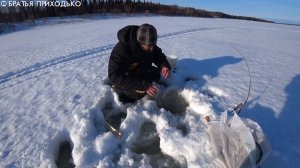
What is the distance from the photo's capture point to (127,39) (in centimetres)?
399

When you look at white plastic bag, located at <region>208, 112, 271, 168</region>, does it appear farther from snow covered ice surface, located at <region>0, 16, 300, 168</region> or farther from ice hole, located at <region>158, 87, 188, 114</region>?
ice hole, located at <region>158, 87, 188, 114</region>

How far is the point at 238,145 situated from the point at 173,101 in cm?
196

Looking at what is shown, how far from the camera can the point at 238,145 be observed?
263 cm

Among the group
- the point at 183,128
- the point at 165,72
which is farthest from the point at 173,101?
the point at 183,128

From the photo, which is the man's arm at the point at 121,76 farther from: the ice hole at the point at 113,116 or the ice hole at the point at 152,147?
the ice hole at the point at 152,147

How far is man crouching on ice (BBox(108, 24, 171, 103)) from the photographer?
3807mm

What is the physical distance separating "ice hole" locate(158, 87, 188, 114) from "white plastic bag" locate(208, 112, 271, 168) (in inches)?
52.2

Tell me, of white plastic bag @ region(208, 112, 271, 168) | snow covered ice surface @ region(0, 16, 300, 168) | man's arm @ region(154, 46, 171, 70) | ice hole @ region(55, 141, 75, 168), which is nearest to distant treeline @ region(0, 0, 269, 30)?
snow covered ice surface @ region(0, 16, 300, 168)

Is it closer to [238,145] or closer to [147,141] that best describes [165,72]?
[147,141]

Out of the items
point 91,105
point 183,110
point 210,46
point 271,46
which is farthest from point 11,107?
point 271,46

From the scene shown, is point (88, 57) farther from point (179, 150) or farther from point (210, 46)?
point (179, 150)

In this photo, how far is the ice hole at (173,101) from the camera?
4292 mm

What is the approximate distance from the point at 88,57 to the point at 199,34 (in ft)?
14.2

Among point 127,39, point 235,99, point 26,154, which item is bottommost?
point 26,154
